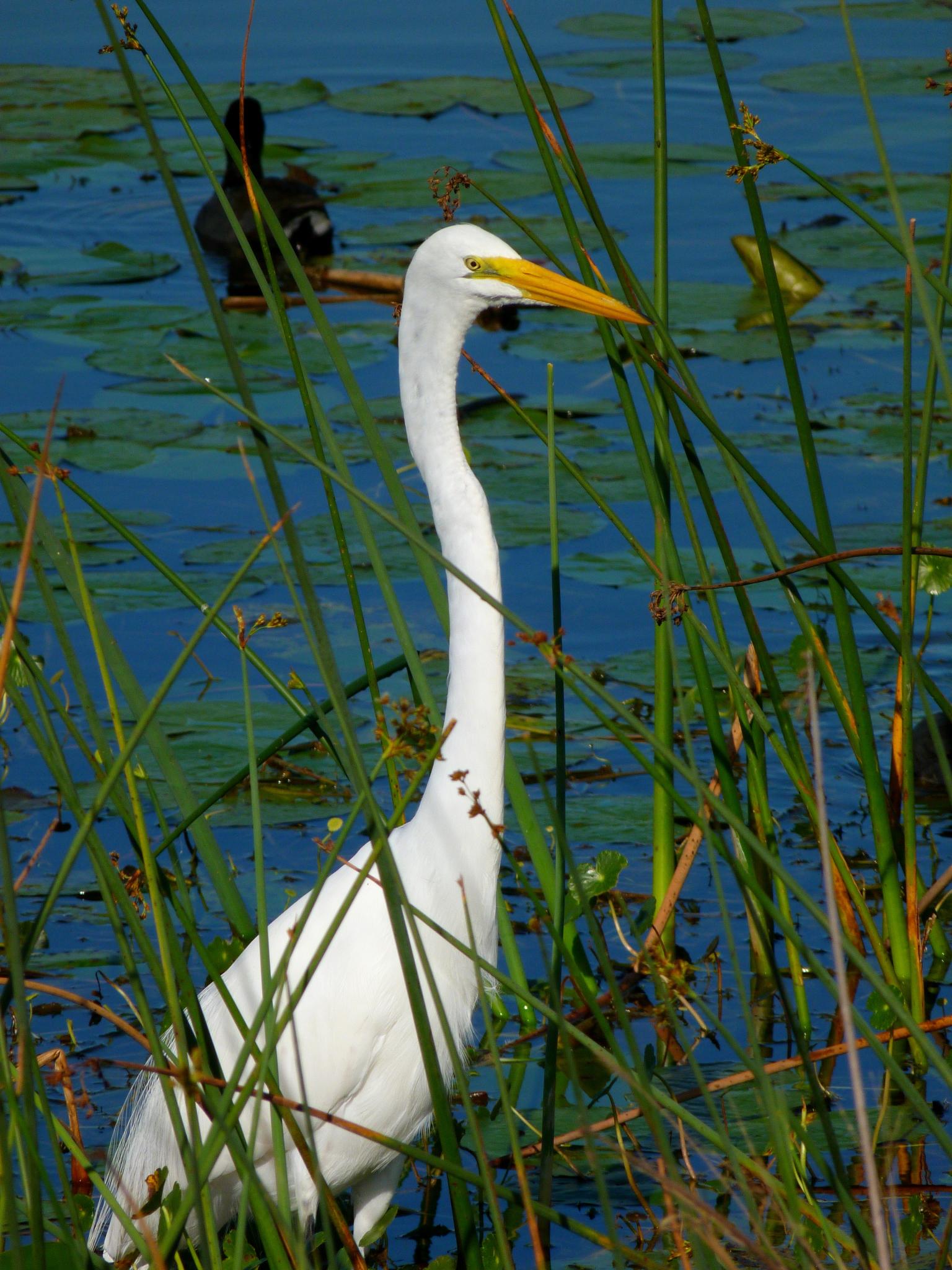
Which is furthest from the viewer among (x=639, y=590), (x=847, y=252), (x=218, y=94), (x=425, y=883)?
(x=218, y=94)

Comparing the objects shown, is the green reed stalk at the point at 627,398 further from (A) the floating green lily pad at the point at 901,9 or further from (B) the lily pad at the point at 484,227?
(A) the floating green lily pad at the point at 901,9

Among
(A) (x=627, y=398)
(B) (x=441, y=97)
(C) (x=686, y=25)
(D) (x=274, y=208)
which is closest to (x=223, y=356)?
(D) (x=274, y=208)

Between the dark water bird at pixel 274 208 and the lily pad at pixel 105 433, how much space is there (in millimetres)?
1472

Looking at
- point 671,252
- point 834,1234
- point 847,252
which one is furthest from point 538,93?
point 834,1234

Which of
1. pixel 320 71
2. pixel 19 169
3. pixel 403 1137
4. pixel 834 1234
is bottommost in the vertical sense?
pixel 403 1137

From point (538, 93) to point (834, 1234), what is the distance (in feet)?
26.8

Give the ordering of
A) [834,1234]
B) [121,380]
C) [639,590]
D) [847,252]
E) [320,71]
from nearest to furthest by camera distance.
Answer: [834,1234]
[639,590]
[121,380]
[847,252]
[320,71]

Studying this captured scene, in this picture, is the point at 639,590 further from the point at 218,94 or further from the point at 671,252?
the point at 218,94

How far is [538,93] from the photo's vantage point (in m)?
8.73

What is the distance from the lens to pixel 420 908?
7.20 feet

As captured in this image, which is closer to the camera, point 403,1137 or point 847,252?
point 403,1137

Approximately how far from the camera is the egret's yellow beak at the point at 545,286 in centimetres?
197

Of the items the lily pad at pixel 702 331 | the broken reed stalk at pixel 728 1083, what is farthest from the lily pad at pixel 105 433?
the broken reed stalk at pixel 728 1083

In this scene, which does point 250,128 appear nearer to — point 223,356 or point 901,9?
point 223,356
